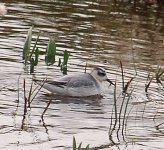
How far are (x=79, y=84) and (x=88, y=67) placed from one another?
1542 mm

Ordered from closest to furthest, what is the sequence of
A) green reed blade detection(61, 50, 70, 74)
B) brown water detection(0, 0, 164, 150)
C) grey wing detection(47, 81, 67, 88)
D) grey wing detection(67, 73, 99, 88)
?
brown water detection(0, 0, 164, 150), grey wing detection(47, 81, 67, 88), grey wing detection(67, 73, 99, 88), green reed blade detection(61, 50, 70, 74)

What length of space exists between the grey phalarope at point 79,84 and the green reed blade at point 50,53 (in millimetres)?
1152

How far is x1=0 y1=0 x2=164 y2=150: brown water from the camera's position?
937 centimetres

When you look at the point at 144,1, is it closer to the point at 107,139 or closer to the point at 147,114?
the point at 147,114

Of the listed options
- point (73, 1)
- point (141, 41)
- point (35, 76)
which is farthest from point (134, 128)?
point (73, 1)

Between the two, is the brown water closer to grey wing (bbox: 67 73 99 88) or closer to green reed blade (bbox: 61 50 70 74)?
green reed blade (bbox: 61 50 70 74)

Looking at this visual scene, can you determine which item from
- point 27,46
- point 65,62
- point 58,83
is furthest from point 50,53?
Result: point 58,83

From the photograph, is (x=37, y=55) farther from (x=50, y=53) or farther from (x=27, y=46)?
(x=50, y=53)

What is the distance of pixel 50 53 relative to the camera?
1328cm

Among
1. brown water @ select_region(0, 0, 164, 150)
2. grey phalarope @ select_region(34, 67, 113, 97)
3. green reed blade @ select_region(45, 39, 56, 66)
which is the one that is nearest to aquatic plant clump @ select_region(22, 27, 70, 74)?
green reed blade @ select_region(45, 39, 56, 66)

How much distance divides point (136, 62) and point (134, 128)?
4.15m

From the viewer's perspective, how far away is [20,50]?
14.0m

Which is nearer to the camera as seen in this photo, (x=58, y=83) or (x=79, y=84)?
(x=58, y=83)

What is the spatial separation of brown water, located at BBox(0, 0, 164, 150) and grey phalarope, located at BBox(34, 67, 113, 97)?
0.15 m
